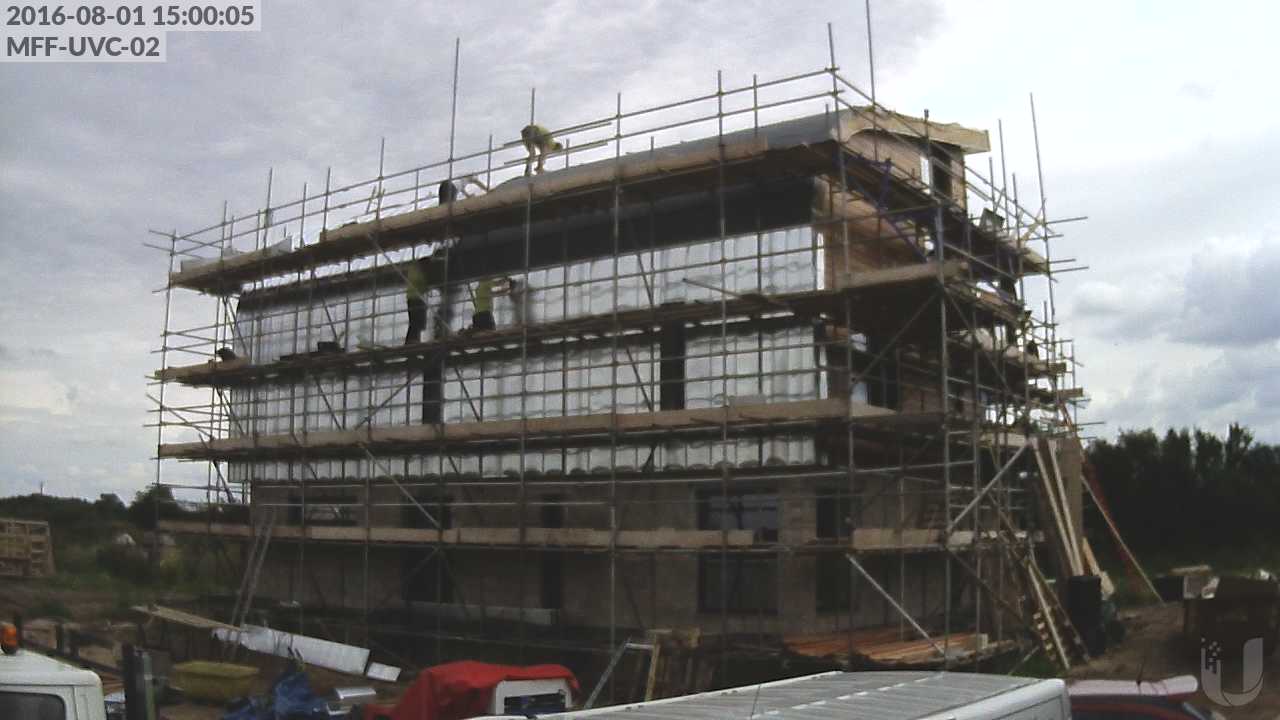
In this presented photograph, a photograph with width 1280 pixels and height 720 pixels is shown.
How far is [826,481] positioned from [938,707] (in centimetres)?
973

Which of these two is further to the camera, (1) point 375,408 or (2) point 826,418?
(1) point 375,408

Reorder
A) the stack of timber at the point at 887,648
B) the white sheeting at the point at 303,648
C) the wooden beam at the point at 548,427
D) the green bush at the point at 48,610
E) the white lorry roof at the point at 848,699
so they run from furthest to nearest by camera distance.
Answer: the green bush at the point at 48,610 < the white sheeting at the point at 303,648 < the wooden beam at the point at 548,427 < the stack of timber at the point at 887,648 < the white lorry roof at the point at 848,699

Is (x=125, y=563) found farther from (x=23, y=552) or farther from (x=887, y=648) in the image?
(x=887, y=648)

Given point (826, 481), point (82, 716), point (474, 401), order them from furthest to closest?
point (474, 401)
point (826, 481)
point (82, 716)

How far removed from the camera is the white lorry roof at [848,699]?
7699 millimetres

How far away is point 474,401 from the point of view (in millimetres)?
22000

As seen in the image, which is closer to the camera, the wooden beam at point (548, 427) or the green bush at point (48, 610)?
the wooden beam at point (548, 427)

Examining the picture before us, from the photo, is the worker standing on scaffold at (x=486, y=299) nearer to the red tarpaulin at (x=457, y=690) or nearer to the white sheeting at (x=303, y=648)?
the white sheeting at (x=303, y=648)

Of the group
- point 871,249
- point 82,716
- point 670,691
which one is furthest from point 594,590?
point 82,716

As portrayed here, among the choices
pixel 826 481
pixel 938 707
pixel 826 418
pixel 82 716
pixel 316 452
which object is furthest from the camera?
pixel 316 452

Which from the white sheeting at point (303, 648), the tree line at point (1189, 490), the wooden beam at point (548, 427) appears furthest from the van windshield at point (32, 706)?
Answer: the tree line at point (1189, 490)

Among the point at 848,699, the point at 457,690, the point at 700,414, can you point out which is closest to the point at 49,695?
the point at 848,699

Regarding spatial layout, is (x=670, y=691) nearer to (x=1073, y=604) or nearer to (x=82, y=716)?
(x=1073, y=604)

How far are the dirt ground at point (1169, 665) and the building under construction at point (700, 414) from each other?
0.96 m
